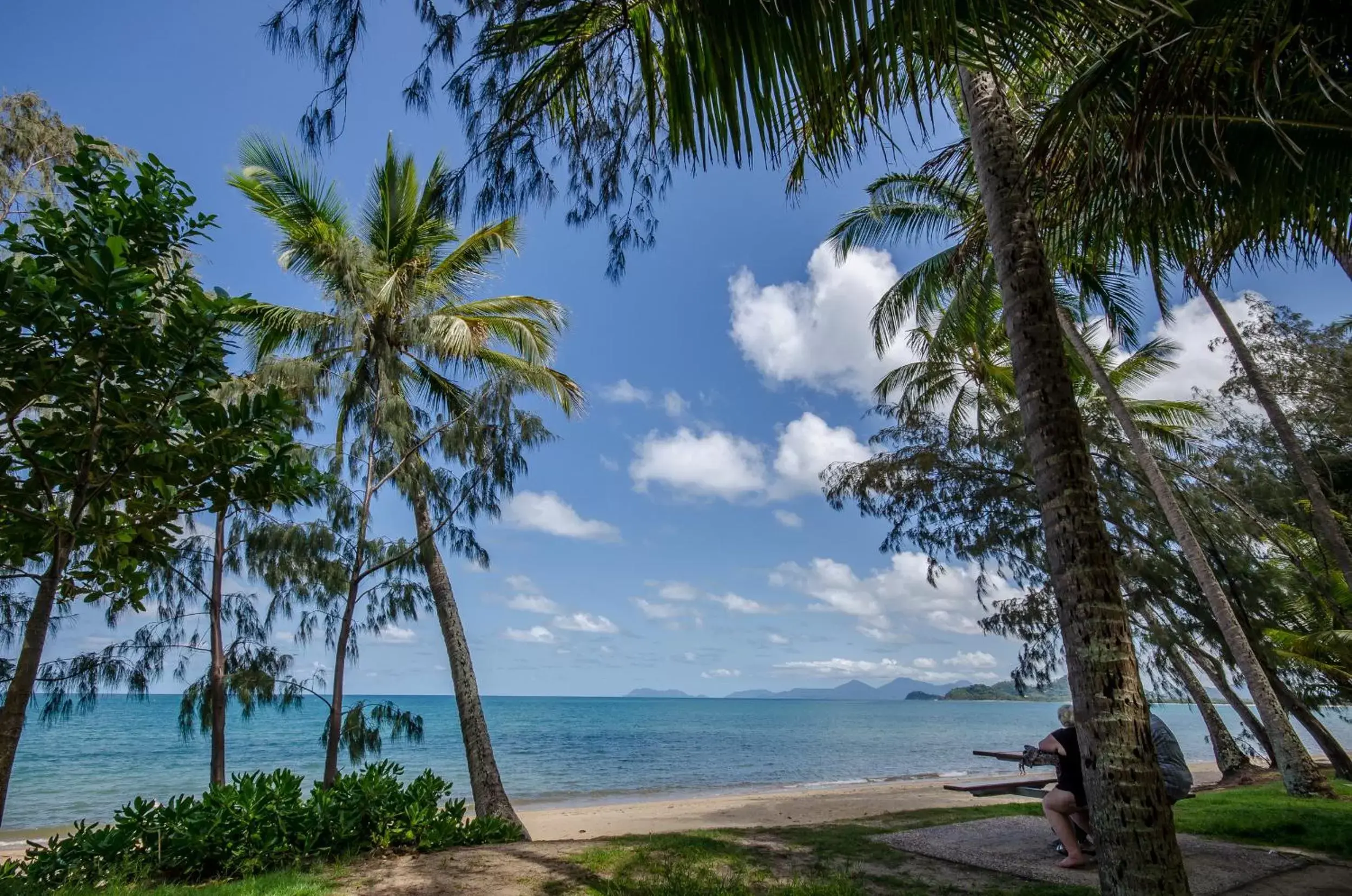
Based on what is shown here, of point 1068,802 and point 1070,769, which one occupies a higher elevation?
point 1070,769

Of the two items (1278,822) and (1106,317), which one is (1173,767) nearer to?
(1278,822)

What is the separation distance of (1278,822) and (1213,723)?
1014cm

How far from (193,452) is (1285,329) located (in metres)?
20.4

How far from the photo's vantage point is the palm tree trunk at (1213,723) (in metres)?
13.6

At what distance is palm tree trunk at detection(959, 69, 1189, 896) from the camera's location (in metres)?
2.92

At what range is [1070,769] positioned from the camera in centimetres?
498

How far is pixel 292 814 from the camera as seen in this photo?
5.43 m

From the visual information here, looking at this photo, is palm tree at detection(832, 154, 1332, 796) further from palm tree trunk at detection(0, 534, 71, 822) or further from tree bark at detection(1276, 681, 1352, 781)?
palm tree trunk at detection(0, 534, 71, 822)

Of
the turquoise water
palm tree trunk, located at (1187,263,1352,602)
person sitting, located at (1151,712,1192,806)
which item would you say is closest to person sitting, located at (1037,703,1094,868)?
person sitting, located at (1151,712,1192,806)

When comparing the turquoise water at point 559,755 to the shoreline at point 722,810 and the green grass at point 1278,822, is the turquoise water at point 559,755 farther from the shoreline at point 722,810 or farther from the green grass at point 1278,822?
the green grass at point 1278,822

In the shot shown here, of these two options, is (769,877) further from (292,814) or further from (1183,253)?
(1183,253)

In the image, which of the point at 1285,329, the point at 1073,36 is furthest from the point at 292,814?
the point at 1285,329

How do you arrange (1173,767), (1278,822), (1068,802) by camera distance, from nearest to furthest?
(1068,802)
(1173,767)
(1278,822)

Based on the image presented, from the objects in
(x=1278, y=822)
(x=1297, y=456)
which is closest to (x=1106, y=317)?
(x=1297, y=456)
